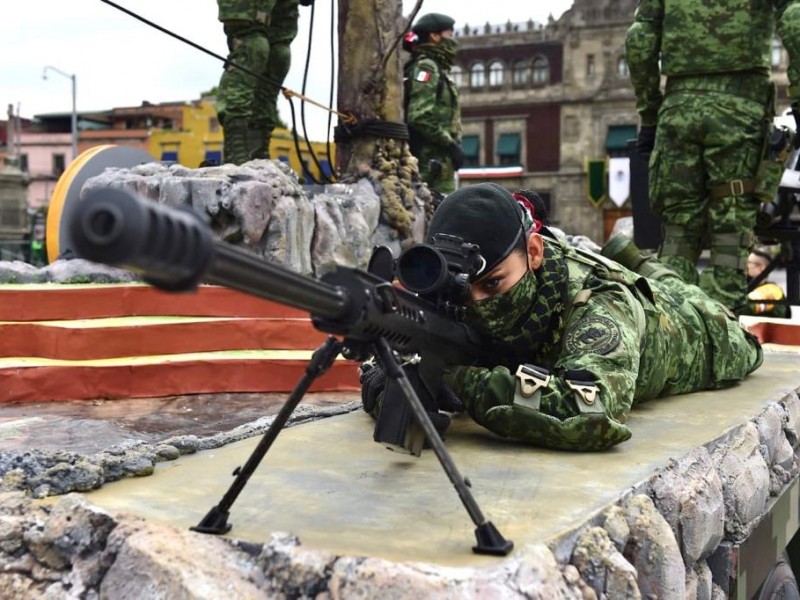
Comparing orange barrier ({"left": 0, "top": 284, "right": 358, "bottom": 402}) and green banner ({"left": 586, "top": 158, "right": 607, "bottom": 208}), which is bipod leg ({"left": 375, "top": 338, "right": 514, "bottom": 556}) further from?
green banner ({"left": 586, "top": 158, "right": 607, "bottom": 208})

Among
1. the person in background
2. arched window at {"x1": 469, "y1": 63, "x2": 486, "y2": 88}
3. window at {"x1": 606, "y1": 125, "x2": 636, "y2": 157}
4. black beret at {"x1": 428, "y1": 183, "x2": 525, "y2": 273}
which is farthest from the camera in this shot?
arched window at {"x1": 469, "y1": 63, "x2": 486, "y2": 88}

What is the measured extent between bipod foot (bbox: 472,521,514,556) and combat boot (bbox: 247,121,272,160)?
662cm

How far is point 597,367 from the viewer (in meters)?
2.31

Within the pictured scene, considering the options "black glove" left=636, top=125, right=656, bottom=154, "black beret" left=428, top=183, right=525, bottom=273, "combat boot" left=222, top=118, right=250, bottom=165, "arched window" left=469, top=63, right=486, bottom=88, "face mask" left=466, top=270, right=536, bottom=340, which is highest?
"arched window" left=469, top=63, right=486, bottom=88

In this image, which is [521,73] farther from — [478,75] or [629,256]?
[629,256]

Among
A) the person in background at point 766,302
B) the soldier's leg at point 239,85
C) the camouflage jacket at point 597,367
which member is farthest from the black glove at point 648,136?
the soldier's leg at point 239,85

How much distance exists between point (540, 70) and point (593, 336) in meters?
37.3

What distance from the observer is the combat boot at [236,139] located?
7711 millimetres

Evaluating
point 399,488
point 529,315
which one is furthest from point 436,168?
point 399,488

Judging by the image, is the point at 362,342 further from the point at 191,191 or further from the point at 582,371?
the point at 191,191

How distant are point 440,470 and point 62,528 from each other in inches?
31.6

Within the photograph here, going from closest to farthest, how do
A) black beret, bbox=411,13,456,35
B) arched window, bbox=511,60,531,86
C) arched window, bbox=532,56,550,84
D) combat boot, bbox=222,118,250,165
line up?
combat boot, bbox=222,118,250,165 < black beret, bbox=411,13,456,35 < arched window, bbox=532,56,550,84 < arched window, bbox=511,60,531,86

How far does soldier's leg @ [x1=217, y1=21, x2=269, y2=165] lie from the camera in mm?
7426

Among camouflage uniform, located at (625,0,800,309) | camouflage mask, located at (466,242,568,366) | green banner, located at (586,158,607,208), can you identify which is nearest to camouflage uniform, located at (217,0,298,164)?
camouflage uniform, located at (625,0,800,309)
